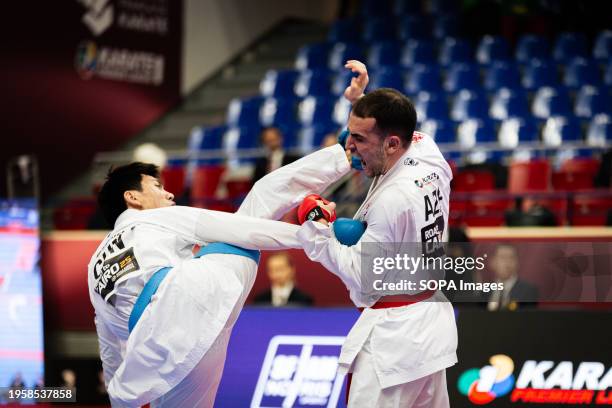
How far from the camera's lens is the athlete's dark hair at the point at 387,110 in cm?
346

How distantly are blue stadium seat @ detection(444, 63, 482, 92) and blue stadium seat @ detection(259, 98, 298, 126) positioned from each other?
2098mm

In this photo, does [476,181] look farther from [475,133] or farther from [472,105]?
[472,105]

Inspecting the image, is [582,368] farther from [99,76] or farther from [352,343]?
[99,76]

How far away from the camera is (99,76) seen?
1280cm

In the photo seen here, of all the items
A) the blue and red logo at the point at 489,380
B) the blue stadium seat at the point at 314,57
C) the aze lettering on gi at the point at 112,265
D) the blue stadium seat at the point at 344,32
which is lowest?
the blue and red logo at the point at 489,380

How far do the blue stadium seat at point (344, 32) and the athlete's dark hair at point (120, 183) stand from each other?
995cm

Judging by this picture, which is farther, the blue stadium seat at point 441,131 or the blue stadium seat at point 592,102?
the blue stadium seat at point 592,102

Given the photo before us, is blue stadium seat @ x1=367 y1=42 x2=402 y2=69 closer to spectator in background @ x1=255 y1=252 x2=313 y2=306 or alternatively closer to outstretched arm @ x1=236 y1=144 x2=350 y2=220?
spectator in background @ x1=255 y1=252 x2=313 y2=306

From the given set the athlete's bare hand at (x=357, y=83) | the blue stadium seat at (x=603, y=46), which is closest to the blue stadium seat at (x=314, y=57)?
the blue stadium seat at (x=603, y=46)

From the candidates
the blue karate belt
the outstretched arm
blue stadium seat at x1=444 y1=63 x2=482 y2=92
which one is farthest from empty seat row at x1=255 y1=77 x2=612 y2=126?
the blue karate belt

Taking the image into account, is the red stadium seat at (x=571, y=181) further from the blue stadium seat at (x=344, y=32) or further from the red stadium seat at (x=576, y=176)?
the blue stadium seat at (x=344, y=32)

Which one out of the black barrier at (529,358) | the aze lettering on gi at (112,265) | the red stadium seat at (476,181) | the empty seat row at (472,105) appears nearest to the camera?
the aze lettering on gi at (112,265)

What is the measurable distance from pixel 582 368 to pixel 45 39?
908 centimetres

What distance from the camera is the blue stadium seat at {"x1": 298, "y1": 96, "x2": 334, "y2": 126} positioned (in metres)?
11.7
